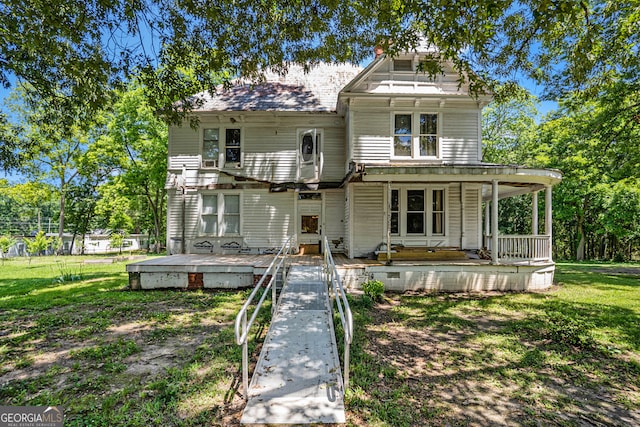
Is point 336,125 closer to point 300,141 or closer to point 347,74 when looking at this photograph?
point 300,141

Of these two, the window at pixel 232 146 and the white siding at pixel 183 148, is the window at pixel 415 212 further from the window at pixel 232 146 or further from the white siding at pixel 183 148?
the white siding at pixel 183 148

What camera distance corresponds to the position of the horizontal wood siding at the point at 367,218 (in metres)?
11.3

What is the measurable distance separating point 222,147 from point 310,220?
484cm

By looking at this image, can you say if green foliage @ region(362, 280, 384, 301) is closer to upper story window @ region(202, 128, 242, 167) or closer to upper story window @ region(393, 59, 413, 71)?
upper story window @ region(202, 128, 242, 167)

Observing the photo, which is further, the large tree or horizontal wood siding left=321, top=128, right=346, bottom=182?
the large tree

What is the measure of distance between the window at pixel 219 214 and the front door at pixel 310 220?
2.70 meters

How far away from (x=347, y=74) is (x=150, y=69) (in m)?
10.7

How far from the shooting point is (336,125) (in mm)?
12742

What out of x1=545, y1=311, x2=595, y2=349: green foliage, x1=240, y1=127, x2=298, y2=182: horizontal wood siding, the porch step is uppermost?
x1=240, y1=127, x2=298, y2=182: horizontal wood siding

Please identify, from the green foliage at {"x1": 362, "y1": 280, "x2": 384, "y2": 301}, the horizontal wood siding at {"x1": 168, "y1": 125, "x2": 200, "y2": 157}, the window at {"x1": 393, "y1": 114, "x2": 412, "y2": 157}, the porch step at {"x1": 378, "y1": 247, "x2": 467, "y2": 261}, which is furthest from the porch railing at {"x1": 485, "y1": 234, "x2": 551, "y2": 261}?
the horizontal wood siding at {"x1": 168, "y1": 125, "x2": 200, "y2": 157}

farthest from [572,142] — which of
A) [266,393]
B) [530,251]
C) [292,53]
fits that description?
[266,393]

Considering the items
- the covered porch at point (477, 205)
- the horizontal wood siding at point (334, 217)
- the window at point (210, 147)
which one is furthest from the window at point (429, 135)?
the window at point (210, 147)

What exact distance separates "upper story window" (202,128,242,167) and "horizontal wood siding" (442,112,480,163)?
325 inches

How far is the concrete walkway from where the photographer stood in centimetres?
314
